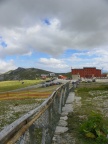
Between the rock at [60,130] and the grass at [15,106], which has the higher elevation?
the rock at [60,130]

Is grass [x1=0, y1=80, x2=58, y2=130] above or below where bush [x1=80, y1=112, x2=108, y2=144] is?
below

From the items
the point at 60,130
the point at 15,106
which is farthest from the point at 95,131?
the point at 15,106

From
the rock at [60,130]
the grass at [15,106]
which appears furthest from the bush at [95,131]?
the grass at [15,106]

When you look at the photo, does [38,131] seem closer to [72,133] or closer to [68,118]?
[72,133]

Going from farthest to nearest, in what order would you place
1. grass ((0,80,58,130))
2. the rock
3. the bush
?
grass ((0,80,58,130))
the rock
the bush

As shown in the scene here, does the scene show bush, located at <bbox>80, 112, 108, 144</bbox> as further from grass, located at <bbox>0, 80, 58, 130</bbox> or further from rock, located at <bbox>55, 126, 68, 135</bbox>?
grass, located at <bbox>0, 80, 58, 130</bbox>

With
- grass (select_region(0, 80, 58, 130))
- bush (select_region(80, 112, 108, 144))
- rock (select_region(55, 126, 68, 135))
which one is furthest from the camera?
grass (select_region(0, 80, 58, 130))

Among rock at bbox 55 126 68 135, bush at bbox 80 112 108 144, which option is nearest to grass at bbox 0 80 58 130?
rock at bbox 55 126 68 135

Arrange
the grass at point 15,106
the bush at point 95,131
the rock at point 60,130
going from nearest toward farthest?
the bush at point 95,131
the rock at point 60,130
the grass at point 15,106

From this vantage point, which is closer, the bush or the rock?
the bush

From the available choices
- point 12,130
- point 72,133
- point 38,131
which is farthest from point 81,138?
point 12,130

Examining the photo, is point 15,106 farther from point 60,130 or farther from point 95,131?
point 95,131

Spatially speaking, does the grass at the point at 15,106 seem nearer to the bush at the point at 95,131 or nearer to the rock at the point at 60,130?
the rock at the point at 60,130

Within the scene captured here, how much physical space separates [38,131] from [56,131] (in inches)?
111
